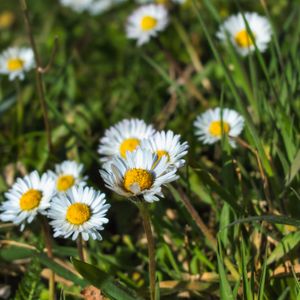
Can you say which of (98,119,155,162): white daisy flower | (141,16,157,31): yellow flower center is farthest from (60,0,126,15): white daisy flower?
(98,119,155,162): white daisy flower

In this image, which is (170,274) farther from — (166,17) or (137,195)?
(166,17)

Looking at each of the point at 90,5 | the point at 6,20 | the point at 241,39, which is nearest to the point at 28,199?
the point at 241,39

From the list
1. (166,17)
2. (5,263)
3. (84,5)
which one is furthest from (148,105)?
(84,5)

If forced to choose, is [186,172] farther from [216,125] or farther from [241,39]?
[241,39]

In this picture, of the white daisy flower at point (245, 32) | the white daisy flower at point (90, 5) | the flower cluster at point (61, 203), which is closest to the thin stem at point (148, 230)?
the flower cluster at point (61, 203)

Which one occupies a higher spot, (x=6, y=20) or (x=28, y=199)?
(x=6, y=20)

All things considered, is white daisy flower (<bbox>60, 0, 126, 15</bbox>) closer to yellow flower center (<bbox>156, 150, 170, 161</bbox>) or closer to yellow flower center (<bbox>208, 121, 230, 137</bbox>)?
yellow flower center (<bbox>208, 121, 230, 137</bbox>)

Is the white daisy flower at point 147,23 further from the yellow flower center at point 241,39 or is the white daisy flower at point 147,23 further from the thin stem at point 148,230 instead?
the thin stem at point 148,230
